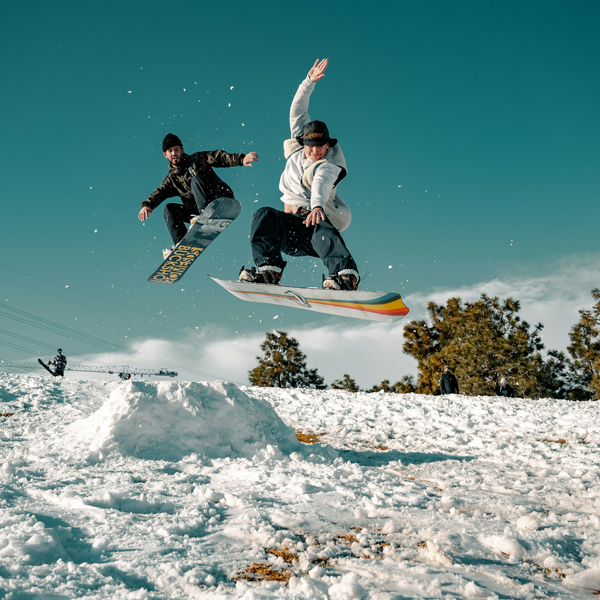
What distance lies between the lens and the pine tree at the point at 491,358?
85.6ft

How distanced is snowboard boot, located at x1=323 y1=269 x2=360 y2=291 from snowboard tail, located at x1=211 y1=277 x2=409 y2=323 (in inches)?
3.6

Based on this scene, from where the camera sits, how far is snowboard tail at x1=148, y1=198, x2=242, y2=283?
718cm

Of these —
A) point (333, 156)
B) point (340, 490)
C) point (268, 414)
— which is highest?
point (333, 156)

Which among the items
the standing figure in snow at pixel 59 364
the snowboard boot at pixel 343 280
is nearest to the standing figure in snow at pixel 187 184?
the snowboard boot at pixel 343 280

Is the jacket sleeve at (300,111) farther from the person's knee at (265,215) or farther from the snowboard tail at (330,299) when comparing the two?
the snowboard tail at (330,299)

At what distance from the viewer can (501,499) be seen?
338cm

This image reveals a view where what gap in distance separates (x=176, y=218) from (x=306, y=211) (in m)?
2.75

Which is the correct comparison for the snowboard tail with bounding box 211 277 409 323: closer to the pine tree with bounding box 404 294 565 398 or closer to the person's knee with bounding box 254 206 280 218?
the person's knee with bounding box 254 206 280 218

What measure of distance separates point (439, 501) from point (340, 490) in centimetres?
74

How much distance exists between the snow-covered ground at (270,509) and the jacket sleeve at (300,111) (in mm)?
3889

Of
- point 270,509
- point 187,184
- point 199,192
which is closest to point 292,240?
point 199,192

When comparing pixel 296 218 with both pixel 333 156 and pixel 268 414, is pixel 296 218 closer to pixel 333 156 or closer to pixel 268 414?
pixel 333 156

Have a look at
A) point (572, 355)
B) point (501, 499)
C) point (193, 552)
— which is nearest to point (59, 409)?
point (193, 552)

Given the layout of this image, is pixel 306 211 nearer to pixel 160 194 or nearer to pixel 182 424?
pixel 160 194
